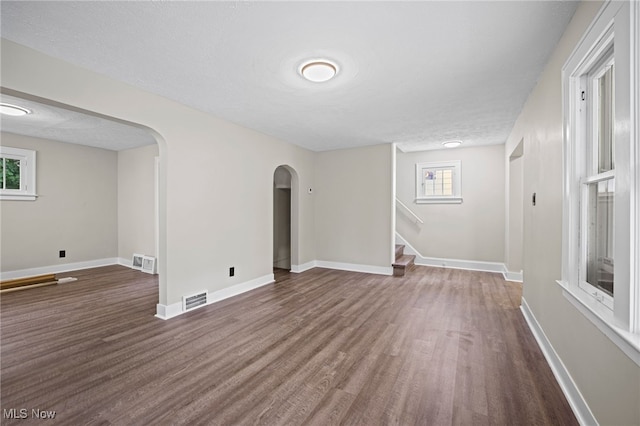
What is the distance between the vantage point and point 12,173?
4.68 m

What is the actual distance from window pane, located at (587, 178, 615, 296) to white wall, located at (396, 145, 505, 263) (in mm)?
4247

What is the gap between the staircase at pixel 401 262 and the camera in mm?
5094

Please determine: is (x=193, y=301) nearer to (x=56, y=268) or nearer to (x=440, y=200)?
(x=56, y=268)

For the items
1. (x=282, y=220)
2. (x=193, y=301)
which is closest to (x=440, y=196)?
(x=282, y=220)

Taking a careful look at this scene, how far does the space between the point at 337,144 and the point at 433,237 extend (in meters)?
3.11

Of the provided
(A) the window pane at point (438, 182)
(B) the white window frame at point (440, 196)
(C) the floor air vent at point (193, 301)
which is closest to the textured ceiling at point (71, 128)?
(C) the floor air vent at point (193, 301)

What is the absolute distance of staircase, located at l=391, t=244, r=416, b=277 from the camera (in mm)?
5094

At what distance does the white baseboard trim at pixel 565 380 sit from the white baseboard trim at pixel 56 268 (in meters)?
7.54

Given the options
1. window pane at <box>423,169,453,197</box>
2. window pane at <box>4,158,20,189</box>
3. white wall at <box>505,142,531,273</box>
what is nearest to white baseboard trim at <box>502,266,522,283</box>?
white wall at <box>505,142,531,273</box>

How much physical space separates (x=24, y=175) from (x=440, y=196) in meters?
8.24

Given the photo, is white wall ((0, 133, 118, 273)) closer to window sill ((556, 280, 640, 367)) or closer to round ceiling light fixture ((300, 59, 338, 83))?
round ceiling light fixture ((300, 59, 338, 83))

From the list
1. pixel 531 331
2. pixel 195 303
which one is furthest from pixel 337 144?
pixel 531 331

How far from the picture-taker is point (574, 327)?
1.70 m

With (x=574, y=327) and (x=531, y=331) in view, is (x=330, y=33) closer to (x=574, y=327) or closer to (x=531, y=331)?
(x=574, y=327)
